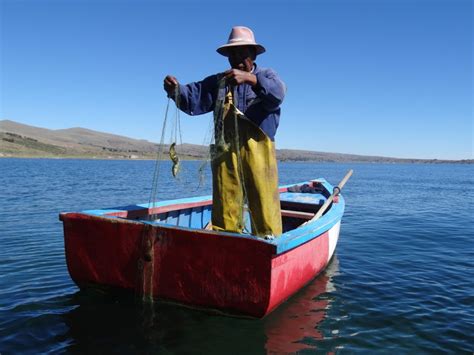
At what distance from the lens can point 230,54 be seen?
17.2 ft

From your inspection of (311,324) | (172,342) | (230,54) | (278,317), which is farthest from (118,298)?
(230,54)

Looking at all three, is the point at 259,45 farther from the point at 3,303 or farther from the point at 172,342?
the point at 3,303

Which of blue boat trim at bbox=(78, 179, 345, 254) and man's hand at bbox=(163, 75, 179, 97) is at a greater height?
man's hand at bbox=(163, 75, 179, 97)

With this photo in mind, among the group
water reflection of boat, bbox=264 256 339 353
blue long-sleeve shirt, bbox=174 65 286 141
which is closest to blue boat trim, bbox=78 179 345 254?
water reflection of boat, bbox=264 256 339 353

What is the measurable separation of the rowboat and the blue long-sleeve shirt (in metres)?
1.49

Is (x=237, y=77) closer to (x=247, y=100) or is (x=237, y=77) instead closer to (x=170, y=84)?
(x=247, y=100)

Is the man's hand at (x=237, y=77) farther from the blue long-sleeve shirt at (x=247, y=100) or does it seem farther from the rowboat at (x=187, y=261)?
the rowboat at (x=187, y=261)

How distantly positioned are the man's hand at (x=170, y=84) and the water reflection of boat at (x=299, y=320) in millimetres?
3269

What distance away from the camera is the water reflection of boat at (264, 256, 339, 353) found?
16.5ft

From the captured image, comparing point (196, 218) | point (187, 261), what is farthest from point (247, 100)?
point (196, 218)

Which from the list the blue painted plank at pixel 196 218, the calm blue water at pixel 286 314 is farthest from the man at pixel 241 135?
the blue painted plank at pixel 196 218

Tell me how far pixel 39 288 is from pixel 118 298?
1894 millimetres

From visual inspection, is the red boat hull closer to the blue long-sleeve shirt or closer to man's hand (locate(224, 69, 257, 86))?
the blue long-sleeve shirt

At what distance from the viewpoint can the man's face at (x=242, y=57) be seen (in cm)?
513
